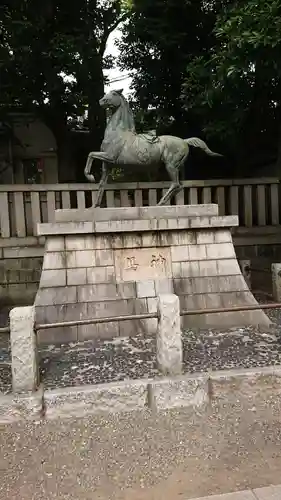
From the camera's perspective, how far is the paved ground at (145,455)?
289cm

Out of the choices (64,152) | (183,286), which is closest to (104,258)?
(183,286)

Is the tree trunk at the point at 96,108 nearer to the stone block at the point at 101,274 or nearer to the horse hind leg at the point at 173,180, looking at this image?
the horse hind leg at the point at 173,180

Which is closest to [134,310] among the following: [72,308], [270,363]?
[72,308]

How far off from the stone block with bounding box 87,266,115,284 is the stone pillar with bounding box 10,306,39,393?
190 cm

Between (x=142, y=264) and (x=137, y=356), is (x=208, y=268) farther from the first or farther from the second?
(x=137, y=356)

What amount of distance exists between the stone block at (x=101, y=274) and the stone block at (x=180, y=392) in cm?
207

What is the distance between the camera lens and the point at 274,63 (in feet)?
20.2

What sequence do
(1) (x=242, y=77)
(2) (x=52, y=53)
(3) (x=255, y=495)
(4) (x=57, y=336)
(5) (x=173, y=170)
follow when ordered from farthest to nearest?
1. (2) (x=52, y=53)
2. (1) (x=242, y=77)
3. (5) (x=173, y=170)
4. (4) (x=57, y=336)
5. (3) (x=255, y=495)

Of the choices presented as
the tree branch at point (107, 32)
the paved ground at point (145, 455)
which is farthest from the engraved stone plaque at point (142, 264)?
the tree branch at point (107, 32)

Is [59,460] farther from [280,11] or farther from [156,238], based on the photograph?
[280,11]

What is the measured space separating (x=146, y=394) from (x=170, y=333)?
2.06 ft

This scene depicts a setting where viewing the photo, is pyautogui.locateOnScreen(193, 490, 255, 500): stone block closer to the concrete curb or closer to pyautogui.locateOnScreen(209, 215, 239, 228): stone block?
the concrete curb

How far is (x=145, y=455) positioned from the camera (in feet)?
10.7

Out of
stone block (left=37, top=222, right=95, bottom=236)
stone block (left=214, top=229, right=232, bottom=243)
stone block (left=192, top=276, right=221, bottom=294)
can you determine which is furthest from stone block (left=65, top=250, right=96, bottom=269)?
stone block (left=214, top=229, right=232, bottom=243)
